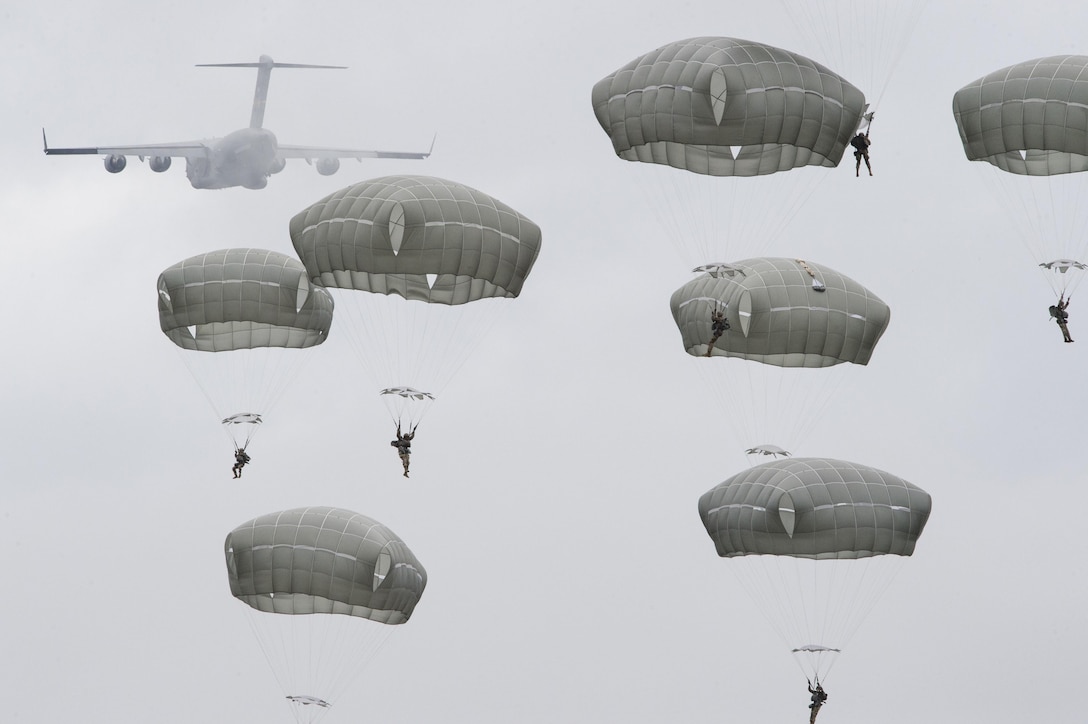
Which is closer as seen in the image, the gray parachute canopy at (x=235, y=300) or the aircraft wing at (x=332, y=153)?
the gray parachute canopy at (x=235, y=300)

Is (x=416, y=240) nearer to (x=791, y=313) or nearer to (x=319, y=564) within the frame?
(x=319, y=564)

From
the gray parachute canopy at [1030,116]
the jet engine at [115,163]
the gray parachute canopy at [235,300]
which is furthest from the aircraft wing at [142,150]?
the gray parachute canopy at [1030,116]

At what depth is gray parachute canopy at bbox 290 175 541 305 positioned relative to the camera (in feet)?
122

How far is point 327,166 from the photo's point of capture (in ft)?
316

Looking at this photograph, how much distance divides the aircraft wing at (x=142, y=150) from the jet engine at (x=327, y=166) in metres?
6.60

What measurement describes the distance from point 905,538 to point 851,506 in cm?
177

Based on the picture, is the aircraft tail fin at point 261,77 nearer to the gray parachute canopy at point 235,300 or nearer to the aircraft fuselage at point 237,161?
the aircraft fuselage at point 237,161

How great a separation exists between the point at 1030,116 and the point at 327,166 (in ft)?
208

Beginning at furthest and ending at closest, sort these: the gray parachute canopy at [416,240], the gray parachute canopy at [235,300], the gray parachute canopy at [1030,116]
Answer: the gray parachute canopy at [235,300], the gray parachute canopy at [416,240], the gray parachute canopy at [1030,116]

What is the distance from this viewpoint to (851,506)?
38.5 meters

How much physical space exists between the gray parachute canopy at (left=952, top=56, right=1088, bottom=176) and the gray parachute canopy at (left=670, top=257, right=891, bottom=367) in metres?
4.52

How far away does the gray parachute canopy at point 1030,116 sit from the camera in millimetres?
36688

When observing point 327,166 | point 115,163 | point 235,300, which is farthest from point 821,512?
Result: point 115,163

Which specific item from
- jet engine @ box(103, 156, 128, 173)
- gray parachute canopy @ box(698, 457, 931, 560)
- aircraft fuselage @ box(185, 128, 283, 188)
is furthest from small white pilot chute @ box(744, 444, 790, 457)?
jet engine @ box(103, 156, 128, 173)
